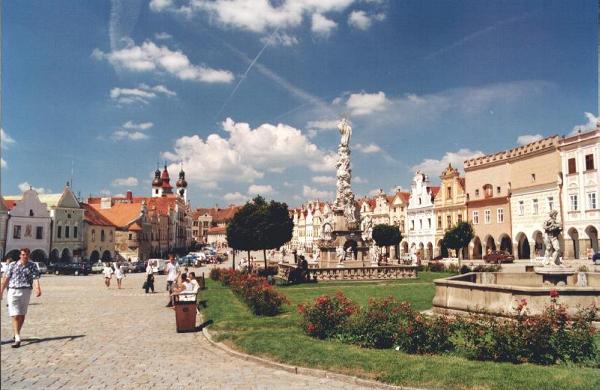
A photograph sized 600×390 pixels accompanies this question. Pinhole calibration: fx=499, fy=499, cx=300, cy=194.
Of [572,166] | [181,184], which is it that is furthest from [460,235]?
[181,184]

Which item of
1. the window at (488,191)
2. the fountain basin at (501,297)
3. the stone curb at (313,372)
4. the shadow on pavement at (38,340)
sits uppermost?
the window at (488,191)

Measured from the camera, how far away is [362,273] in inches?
1232

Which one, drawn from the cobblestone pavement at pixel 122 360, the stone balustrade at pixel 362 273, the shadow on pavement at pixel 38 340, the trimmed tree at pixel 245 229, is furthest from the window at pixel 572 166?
the shadow on pavement at pixel 38 340

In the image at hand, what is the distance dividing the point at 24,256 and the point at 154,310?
7.40 m

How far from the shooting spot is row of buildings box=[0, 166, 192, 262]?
5334 centimetres

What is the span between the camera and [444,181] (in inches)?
2527

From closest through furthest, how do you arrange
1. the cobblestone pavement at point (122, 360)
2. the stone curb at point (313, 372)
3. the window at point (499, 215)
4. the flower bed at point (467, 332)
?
the stone curb at point (313, 372) < the cobblestone pavement at point (122, 360) < the flower bed at point (467, 332) < the window at point (499, 215)

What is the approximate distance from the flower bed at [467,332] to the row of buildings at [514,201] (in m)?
32.7

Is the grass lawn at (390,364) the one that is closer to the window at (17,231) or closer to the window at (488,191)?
the window at (17,231)

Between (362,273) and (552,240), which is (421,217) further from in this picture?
(552,240)

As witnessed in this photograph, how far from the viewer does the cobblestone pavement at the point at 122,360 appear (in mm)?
8195

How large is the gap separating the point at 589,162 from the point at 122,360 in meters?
43.9

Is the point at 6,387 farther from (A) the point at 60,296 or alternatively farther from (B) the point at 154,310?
(A) the point at 60,296

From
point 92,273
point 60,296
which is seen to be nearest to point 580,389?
point 60,296
